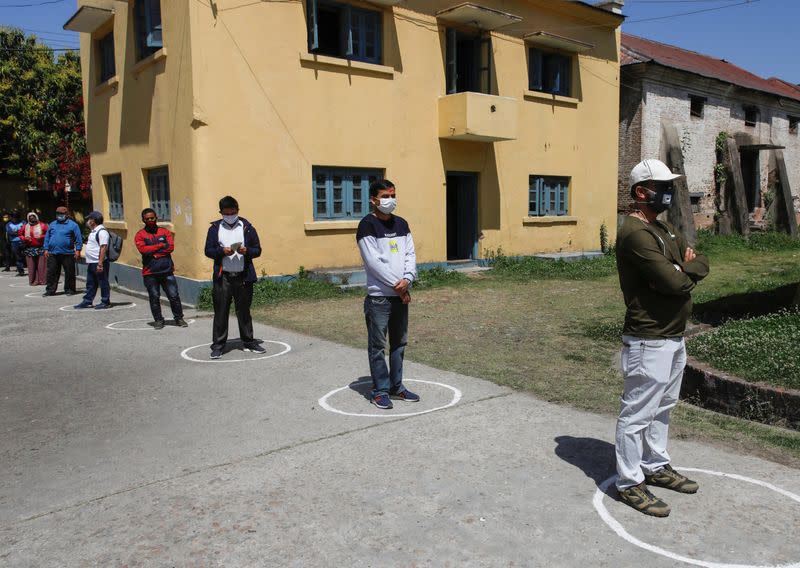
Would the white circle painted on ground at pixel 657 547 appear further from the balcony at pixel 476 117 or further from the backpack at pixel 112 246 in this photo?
the balcony at pixel 476 117

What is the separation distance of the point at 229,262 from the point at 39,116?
1975 cm

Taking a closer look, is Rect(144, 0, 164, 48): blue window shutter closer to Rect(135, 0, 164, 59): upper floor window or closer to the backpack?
Rect(135, 0, 164, 59): upper floor window

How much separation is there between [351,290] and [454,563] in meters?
9.71

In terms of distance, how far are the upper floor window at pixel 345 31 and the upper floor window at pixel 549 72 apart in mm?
4901

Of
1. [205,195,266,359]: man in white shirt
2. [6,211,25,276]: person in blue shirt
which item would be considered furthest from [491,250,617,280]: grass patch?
[6,211,25,276]: person in blue shirt

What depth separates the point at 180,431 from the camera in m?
5.24

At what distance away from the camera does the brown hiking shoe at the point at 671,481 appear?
3.93 m

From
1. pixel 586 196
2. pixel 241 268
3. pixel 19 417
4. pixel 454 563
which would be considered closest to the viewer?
pixel 454 563

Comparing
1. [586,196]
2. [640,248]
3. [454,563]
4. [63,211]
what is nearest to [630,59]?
[586,196]

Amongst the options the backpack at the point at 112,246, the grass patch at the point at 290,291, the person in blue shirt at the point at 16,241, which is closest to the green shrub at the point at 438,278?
the grass patch at the point at 290,291

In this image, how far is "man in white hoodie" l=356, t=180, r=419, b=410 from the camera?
18.4ft

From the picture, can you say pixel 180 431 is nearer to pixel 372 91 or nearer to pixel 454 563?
pixel 454 563

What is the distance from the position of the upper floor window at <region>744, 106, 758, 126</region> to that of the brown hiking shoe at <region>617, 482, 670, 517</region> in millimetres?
25974

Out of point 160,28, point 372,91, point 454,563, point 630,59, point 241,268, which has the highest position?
point 630,59
